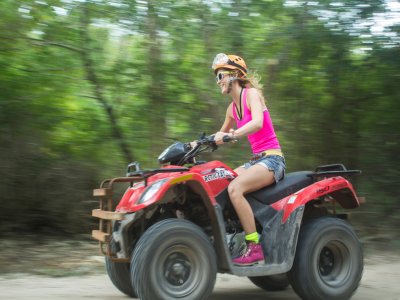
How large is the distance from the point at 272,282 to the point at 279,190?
1.30 m

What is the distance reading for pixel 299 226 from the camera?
18.3ft

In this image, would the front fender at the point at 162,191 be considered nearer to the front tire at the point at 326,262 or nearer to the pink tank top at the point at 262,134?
the pink tank top at the point at 262,134

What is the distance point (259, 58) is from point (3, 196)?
15.5 ft

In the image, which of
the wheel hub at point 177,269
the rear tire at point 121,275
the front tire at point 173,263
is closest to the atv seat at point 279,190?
the front tire at point 173,263

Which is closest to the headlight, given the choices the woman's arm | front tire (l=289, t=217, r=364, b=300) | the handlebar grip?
the handlebar grip

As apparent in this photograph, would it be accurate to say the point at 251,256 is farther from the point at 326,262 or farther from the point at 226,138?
the point at 226,138

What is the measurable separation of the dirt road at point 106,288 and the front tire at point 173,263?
1.11 m

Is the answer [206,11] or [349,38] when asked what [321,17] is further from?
[206,11]

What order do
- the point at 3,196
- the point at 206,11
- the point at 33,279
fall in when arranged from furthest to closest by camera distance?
the point at 206,11, the point at 3,196, the point at 33,279

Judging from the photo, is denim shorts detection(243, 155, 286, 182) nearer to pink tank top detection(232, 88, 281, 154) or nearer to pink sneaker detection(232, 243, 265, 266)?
pink tank top detection(232, 88, 281, 154)

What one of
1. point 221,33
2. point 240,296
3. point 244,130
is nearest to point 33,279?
point 240,296

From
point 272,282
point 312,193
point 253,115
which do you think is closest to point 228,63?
point 253,115

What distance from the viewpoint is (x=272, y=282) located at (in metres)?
6.50

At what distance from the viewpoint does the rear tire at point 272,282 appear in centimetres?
650
